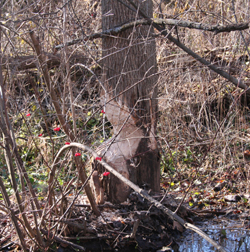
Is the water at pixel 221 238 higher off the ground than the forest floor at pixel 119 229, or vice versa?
the forest floor at pixel 119 229

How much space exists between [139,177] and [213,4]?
4275 mm

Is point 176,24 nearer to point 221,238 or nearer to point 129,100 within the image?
point 129,100

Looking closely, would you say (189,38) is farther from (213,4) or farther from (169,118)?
(169,118)

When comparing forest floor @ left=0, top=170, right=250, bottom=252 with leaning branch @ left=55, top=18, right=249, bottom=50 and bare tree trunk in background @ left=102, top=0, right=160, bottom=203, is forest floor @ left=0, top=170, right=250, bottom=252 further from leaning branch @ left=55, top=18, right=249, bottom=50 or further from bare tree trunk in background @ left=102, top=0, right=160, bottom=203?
leaning branch @ left=55, top=18, right=249, bottom=50

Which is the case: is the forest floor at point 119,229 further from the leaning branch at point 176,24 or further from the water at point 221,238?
the leaning branch at point 176,24

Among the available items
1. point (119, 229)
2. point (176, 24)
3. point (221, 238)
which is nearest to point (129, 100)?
point (176, 24)

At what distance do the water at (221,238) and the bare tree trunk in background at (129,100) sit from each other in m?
0.80

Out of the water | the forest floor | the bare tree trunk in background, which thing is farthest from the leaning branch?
the water

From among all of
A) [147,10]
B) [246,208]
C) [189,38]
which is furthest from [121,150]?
[189,38]

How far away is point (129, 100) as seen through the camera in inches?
151

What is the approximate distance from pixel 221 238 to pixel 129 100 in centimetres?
197

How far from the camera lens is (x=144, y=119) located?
3.92 metres

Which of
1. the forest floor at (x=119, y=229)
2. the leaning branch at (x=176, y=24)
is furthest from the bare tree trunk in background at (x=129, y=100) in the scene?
the forest floor at (x=119, y=229)

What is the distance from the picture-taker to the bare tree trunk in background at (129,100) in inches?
150
